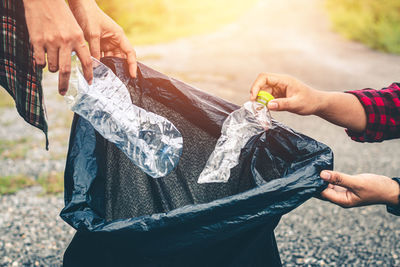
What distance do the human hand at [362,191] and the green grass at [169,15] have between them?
9.24m

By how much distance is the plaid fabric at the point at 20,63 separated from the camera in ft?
3.38

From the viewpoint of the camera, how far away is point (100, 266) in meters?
1.03

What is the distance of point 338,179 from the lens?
1.00 metres

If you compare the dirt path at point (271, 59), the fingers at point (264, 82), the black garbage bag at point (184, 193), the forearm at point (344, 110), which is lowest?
the dirt path at point (271, 59)

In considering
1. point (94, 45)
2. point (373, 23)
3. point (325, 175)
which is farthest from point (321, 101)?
point (373, 23)

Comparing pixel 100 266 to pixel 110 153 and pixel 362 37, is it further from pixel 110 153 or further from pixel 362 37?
→ pixel 362 37

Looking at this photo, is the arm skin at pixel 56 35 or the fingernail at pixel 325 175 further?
the fingernail at pixel 325 175

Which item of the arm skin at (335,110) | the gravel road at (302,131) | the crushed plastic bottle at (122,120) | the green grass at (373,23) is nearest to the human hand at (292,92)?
the arm skin at (335,110)

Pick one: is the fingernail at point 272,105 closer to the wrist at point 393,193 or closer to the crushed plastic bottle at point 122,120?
the crushed plastic bottle at point 122,120

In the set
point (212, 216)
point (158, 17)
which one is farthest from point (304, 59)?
point (158, 17)

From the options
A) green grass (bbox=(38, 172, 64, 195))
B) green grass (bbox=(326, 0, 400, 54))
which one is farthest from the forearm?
green grass (bbox=(326, 0, 400, 54))

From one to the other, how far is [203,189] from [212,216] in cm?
29

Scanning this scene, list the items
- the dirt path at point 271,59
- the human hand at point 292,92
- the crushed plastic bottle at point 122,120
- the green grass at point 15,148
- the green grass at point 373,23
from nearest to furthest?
1. the human hand at point 292,92
2. the crushed plastic bottle at point 122,120
3. the green grass at point 15,148
4. the dirt path at point 271,59
5. the green grass at point 373,23

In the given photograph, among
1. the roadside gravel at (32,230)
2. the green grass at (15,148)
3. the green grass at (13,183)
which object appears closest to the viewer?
the roadside gravel at (32,230)
